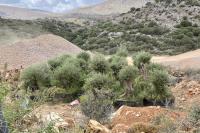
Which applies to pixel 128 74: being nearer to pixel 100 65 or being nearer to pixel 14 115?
pixel 100 65

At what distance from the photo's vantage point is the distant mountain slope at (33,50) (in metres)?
37.1

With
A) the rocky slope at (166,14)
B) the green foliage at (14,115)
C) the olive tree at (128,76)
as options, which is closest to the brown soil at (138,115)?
the olive tree at (128,76)

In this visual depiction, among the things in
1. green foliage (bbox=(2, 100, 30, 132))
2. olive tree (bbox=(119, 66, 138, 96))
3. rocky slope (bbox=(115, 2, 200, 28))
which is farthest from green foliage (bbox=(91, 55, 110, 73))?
rocky slope (bbox=(115, 2, 200, 28))

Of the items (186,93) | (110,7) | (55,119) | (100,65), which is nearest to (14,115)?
(55,119)

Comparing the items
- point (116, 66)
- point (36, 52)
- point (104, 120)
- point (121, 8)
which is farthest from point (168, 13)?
point (121, 8)

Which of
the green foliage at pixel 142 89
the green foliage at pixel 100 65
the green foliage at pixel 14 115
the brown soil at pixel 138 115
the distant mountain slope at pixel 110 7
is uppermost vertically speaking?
the green foliage at pixel 14 115

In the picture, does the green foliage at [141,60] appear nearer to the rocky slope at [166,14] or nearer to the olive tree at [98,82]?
the olive tree at [98,82]

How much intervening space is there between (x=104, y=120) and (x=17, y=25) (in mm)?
42601

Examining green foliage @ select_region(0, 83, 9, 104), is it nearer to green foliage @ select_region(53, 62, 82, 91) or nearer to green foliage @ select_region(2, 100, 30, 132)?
green foliage @ select_region(2, 100, 30, 132)

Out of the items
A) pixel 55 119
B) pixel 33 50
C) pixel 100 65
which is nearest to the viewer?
→ pixel 55 119

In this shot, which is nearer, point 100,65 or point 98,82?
point 98,82

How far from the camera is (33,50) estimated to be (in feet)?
132

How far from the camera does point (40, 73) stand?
78.8 feet

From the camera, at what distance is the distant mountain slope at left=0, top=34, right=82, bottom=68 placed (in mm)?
37125
